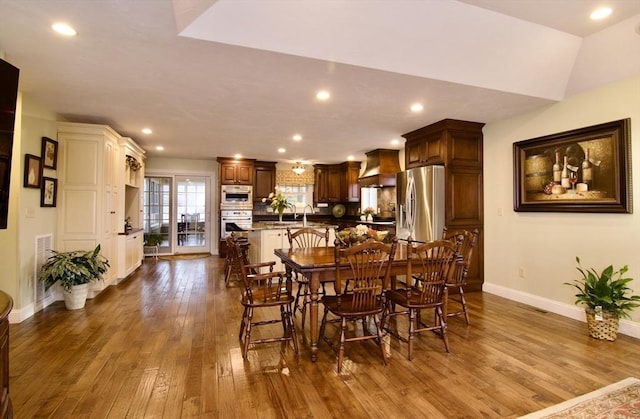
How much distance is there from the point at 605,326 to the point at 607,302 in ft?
0.73

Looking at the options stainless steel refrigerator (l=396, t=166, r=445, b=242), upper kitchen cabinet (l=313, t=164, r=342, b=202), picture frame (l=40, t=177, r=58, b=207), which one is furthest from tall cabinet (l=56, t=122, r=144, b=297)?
upper kitchen cabinet (l=313, t=164, r=342, b=202)

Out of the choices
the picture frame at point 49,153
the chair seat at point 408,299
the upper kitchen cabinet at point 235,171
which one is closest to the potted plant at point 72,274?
the picture frame at point 49,153

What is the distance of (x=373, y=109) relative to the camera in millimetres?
3977

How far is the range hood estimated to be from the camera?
6281 millimetres

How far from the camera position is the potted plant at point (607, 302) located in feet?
9.53

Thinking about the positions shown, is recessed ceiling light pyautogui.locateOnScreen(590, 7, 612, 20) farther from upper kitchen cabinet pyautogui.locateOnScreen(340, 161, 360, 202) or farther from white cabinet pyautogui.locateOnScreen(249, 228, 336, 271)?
upper kitchen cabinet pyautogui.locateOnScreen(340, 161, 360, 202)

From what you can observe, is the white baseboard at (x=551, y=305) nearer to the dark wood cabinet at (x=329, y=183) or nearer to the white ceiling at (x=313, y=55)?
the white ceiling at (x=313, y=55)

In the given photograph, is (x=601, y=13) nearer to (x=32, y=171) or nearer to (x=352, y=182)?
(x=32, y=171)

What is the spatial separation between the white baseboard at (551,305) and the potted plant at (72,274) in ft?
17.3

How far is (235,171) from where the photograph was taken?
7.66 metres

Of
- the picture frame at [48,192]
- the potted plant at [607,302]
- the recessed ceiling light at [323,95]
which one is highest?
the recessed ceiling light at [323,95]

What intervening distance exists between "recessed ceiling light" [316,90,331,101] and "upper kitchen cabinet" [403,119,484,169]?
1.87 meters

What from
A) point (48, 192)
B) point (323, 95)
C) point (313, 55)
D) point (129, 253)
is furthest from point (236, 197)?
point (313, 55)

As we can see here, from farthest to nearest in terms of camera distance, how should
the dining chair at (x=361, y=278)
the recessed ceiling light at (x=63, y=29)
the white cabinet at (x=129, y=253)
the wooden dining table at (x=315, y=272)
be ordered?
the white cabinet at (x=129, y=253) → the wooden dining table at (x=315, y=272) → the dining chair at (x=361, y=278) → the recessed ceiling light at (x=63, y=29)
